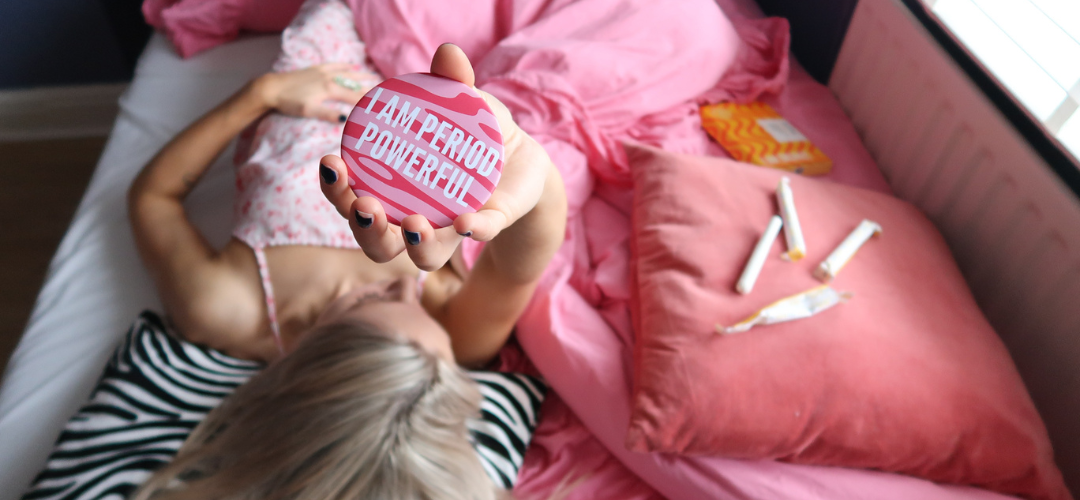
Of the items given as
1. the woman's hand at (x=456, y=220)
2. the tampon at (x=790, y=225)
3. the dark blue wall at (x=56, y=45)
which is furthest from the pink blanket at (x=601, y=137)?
the dark blue wall at (x=56, y=45)

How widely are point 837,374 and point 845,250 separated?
0.67 feet

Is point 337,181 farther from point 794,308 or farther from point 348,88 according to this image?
point 348,88

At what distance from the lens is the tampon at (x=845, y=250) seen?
84 cm

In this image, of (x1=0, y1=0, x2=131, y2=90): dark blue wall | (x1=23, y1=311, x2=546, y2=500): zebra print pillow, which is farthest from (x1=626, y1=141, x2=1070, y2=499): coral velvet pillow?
(x1=0, y1=0, x2=131, y2=90): dark blue wall

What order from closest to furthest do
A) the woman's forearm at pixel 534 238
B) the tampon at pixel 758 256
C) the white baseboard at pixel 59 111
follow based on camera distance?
the woman's forearm at pixel 534 238
the tampon at pixel 758 256
the white baseboard at pixel 59 111

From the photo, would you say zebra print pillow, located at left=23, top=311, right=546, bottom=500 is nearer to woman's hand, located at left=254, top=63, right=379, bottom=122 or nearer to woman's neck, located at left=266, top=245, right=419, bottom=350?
woman's neck, located at left=266, top=245, right=419, bottom=350

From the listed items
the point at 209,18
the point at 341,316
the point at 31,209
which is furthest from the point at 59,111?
the point at 341,316

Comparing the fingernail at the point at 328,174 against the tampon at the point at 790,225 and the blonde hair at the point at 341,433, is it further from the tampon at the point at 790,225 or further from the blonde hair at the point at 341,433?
the tampon at the point at 790,225

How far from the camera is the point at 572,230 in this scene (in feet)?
3.39

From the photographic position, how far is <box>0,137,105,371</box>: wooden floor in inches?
57.4

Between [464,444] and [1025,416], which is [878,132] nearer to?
[1025,416]

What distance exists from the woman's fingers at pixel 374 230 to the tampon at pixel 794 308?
46cm

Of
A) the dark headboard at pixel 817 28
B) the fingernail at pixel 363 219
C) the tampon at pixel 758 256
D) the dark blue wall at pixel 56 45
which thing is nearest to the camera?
the fingernail at pixel 363 219

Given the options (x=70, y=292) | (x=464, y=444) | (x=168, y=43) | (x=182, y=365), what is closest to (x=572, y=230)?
(x=464, y=444)
